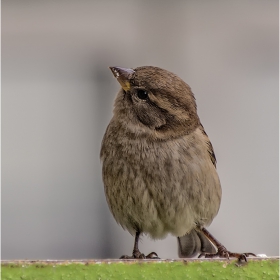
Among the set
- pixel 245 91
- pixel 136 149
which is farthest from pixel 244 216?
pixel 136 149

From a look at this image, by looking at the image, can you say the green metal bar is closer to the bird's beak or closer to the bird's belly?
the bird's belly

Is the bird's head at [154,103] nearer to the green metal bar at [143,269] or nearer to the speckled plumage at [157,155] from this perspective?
the speckled plumage at [157,155]

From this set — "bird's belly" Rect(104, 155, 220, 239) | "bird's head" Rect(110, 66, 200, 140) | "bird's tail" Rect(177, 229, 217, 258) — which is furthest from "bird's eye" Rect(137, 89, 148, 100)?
"bird's tail" Rect(177, 229, 217, 258)

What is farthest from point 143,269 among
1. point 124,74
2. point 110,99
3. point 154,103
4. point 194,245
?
point 110,99

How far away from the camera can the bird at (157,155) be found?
3561mm

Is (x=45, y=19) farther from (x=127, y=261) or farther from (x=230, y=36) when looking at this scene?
(x=127, y=261)

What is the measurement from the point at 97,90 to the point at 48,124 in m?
0.62

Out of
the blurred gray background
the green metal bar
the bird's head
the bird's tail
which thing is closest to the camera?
the green metal bar

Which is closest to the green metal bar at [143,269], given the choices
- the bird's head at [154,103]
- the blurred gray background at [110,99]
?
the bird's head at [154,103]

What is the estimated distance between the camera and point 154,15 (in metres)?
7.30

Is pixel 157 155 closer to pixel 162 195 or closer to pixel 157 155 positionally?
pixel 157 155

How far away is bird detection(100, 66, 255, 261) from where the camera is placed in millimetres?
3561

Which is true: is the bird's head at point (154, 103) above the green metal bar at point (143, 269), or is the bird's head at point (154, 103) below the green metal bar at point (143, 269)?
above

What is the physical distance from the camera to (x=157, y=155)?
3.59m
